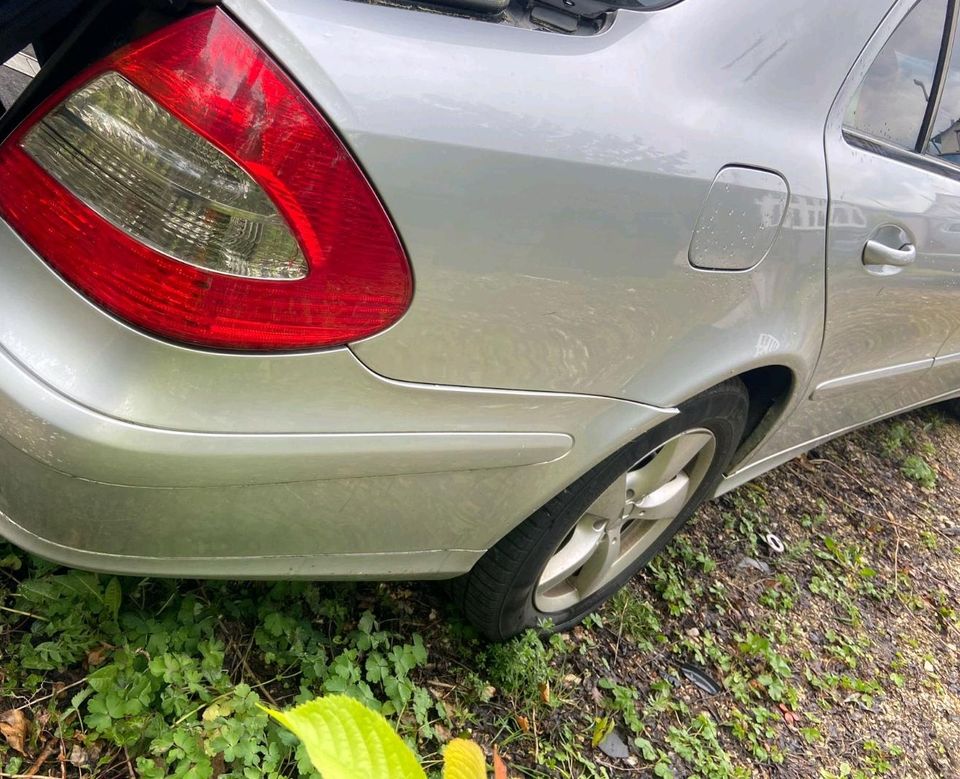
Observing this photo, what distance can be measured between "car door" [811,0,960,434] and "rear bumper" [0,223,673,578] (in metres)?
0.73

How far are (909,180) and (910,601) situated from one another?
5.44 ft

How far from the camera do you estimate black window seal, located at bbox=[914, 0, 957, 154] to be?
1.83 metres

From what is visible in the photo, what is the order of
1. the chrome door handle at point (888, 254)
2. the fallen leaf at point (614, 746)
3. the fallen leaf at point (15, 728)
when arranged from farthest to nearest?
the fallen leaf at point (614, 746)
the chrome door handle at point (888, 254)
the fallen leaf at point (15, 728)

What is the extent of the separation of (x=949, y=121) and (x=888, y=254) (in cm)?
59

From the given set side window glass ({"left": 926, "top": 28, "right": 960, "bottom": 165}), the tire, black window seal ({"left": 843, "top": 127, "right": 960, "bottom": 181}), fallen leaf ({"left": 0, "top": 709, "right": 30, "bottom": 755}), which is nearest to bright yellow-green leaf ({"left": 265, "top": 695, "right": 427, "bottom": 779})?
the tire

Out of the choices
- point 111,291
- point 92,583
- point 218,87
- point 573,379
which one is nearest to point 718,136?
point 573,379

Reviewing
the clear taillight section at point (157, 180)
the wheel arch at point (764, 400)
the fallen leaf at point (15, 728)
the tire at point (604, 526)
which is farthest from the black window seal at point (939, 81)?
the fallen leaf at point (15, 728)

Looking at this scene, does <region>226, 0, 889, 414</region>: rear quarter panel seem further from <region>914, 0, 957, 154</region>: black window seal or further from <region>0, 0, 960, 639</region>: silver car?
<region>914, 0, 957, 154</region>: black window seal

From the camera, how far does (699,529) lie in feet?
8.41

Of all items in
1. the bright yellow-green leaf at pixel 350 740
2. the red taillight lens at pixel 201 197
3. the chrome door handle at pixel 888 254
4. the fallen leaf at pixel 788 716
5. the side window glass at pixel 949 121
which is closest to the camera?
the bright yellow-green leaf at pixel 350 740

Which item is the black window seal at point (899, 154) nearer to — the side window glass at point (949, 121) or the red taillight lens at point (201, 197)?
the side window glass at point (949, 121)

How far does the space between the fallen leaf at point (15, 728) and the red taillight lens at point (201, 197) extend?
34.2 inches

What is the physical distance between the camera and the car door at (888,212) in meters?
1.53

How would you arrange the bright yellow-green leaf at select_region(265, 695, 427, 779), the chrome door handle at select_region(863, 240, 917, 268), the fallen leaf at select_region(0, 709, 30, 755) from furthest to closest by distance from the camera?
the chrome door handle at select_region(863, 240, 917, 268) < the fallen leaf at select_region(0, 709, 30, 755) < the bright yellow-green leaf at select_region(265, 695, 427, 779)
